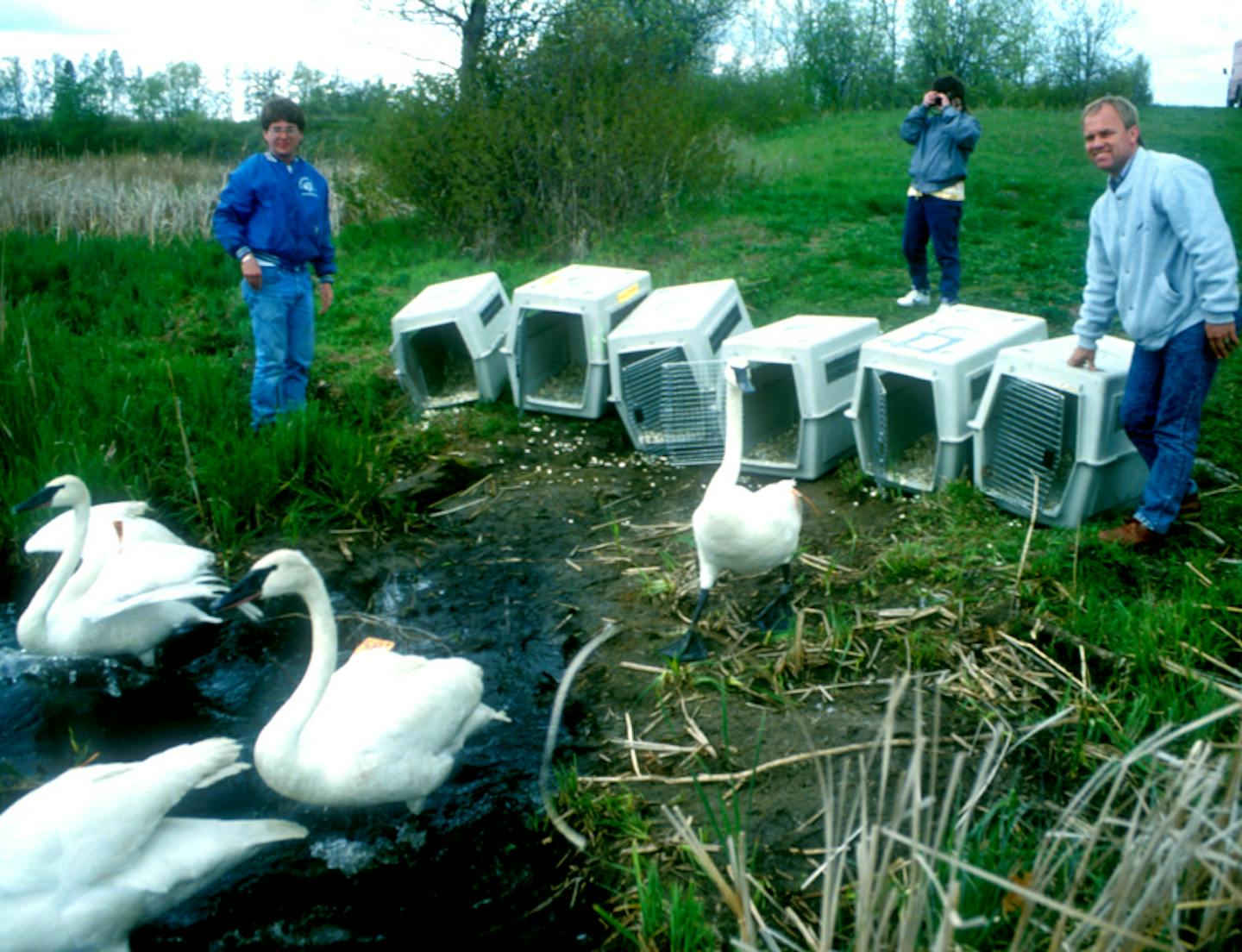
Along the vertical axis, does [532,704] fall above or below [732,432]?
below

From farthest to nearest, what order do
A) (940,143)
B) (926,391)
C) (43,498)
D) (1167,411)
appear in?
(940,143)
(926,391)
(43,498)
(1167,411)

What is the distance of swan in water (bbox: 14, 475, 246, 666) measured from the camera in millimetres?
4570

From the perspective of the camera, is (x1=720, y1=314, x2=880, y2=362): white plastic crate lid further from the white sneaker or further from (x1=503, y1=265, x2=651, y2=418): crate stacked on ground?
the white sneaker

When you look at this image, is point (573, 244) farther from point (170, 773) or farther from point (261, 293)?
point (170, 773)

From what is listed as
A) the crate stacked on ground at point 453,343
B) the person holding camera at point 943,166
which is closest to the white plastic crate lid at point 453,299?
the crate stacked on ground at point 453,343

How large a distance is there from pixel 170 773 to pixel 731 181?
11961 mm

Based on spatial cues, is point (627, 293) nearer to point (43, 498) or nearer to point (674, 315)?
point (674, 315)

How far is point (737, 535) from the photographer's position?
4.46 meters

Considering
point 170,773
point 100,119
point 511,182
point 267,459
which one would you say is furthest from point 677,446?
point 100,119

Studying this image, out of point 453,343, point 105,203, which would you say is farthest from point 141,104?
point 453,343

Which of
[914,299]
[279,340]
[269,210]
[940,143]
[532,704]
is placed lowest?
[532,704]

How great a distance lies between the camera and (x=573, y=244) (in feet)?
37.7

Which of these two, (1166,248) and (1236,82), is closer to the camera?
(1166,248)

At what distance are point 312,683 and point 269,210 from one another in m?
3.72
